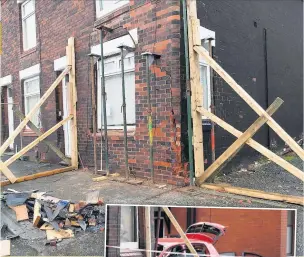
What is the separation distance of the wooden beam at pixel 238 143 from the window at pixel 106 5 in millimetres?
3689

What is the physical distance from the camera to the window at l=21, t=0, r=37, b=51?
938cm

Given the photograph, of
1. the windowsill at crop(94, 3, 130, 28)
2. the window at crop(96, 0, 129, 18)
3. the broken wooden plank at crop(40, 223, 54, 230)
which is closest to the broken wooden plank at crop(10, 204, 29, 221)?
the broken wooden plank at crop(40, 223, 54, 230)

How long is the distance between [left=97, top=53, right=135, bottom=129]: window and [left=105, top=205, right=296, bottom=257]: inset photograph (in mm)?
3715

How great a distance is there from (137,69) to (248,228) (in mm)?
4022

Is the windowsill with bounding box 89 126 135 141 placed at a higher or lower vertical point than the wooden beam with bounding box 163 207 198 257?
higher

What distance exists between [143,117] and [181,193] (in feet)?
5.49

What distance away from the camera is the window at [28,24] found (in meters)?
9.38

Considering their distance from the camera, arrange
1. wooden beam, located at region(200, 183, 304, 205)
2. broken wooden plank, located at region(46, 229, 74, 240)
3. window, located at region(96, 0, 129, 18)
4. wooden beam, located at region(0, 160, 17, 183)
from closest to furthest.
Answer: broken wooden plank, located at region(46, 229, 74, 240)
wooden beam, located at region(200, 183, 304, 205)
wooden beam, located at region(0, 160, 17, 183)
window, located at region(96, 0, 129, 18)

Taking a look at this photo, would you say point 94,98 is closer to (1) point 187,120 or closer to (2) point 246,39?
(1) point 187,120

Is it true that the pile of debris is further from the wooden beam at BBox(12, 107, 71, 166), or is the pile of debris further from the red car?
the wooden beam at BBox(12, 107, 71, 166)

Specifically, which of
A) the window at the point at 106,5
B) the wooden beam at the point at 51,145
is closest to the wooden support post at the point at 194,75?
the window at the point at 106,5

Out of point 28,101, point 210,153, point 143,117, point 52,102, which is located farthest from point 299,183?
point 28,101

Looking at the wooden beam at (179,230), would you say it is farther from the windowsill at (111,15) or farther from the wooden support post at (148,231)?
the windowsill at (111,15)

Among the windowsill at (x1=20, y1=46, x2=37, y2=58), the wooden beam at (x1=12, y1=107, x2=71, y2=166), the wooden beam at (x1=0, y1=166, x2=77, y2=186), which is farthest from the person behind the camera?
the windowsill at (x1=20, y1=46, x2=37, y2=58)
